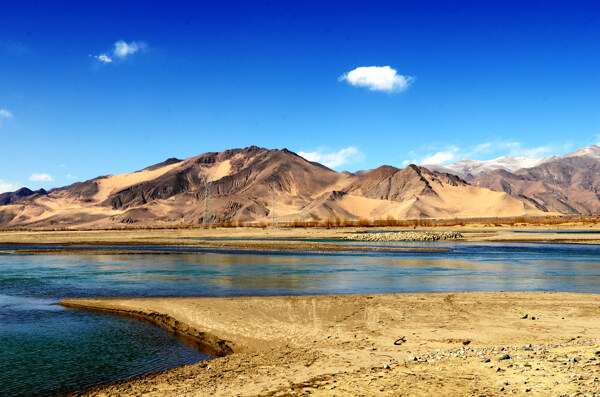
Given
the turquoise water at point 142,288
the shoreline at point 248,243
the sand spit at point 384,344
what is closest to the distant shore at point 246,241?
the shoreline at point 248,243

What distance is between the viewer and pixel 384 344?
553 inches

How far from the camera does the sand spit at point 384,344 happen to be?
985cm

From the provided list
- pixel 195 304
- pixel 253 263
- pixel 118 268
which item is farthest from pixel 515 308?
pixel 118 268

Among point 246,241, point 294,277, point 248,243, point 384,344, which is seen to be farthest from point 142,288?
point 246,241

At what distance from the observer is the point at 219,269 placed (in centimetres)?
3844

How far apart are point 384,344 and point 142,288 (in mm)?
18230

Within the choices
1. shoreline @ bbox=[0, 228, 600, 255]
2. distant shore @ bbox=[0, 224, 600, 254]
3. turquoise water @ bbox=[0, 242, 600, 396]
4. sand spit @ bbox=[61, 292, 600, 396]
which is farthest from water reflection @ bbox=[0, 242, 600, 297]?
distant shore @ bbox=[0, 224, 600, 254]

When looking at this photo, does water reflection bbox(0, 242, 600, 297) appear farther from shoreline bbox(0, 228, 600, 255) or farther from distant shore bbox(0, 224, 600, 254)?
distant shore bbox(0, 224, 600, 254)

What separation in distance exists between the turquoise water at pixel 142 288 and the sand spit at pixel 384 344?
150 cm

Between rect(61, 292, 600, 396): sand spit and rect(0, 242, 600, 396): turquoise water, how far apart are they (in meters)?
1.50

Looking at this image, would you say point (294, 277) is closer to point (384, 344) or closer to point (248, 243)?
point (384, 344)

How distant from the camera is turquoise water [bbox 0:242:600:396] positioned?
13.3 meters

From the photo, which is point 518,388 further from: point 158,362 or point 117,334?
point 117,334

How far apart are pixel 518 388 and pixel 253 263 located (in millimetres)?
35603
